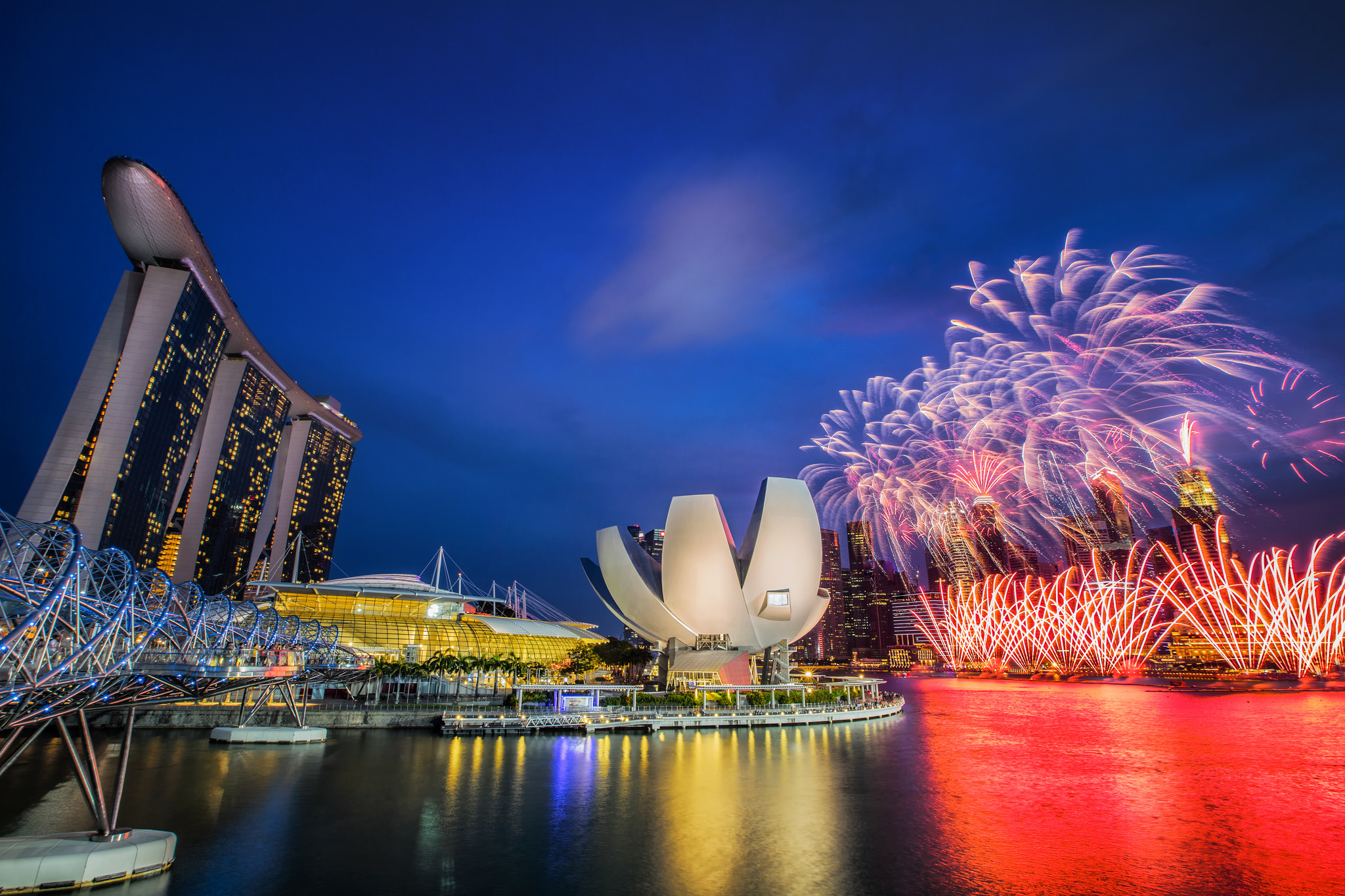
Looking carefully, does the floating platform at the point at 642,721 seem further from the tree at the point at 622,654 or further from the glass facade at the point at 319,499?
the glass facade at the point at 319,499

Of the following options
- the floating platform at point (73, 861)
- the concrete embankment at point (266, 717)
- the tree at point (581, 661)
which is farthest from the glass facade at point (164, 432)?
the floating platform at point (73, 861)

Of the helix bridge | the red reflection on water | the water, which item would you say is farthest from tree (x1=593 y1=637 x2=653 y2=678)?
the helix bridge

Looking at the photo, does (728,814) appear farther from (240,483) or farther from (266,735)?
(240,483)

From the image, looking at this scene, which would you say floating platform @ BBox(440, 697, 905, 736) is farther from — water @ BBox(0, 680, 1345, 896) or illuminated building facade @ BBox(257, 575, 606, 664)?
illuminated building facade @ BBox(257, 575, 606, 664)

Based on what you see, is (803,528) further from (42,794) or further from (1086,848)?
(42,794)

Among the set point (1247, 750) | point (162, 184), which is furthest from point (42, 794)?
point (162, 184)

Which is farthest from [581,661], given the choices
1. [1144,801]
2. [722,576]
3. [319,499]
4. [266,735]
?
[319,499]
